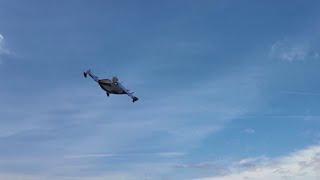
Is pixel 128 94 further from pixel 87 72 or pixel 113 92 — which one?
pixel 87 72

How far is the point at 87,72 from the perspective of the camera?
6850 inches

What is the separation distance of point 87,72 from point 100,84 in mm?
9024

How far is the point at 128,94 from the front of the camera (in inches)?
6673

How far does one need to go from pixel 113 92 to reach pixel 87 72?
13533 millimetres

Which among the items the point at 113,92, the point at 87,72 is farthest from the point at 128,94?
the point at 87,72

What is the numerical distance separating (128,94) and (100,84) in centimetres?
1019

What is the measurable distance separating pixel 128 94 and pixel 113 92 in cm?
533

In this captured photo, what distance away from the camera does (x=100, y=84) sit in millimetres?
168125

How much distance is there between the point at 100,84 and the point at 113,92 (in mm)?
5251

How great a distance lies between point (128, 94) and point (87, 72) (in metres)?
17.3

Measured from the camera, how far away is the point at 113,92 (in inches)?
6609
